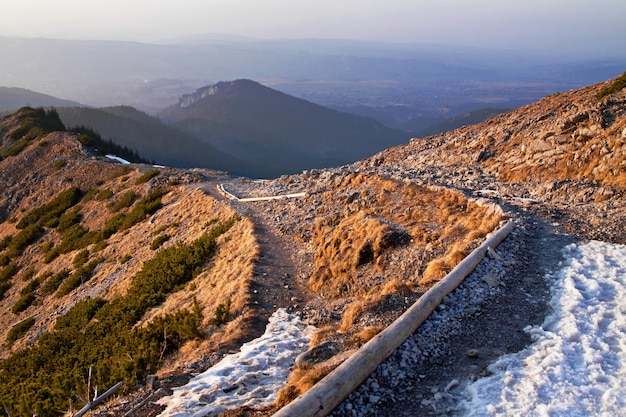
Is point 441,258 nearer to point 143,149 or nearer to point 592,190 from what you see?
point 592,190

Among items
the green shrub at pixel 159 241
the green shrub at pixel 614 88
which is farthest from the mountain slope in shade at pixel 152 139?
the green shrub at pixel 614 88

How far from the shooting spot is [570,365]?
685 cm

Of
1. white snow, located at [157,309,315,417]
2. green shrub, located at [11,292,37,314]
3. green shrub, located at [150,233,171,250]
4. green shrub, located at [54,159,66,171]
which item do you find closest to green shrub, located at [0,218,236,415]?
white snow, located at [157,309,315,417]

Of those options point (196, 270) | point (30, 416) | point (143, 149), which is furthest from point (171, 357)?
point (143, 149)

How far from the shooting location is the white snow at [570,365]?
240 inches

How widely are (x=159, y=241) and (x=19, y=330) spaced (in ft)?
25.3

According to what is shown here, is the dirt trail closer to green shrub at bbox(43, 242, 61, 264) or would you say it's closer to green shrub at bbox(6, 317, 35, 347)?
green shrub at bbox(6, 317, 35, 347)

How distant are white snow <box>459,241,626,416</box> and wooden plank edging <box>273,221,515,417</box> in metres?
1.35

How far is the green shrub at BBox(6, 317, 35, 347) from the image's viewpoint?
21.3 metres

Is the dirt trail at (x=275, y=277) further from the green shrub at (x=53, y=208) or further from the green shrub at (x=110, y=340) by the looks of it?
the green shrub at (x=53, y=208)

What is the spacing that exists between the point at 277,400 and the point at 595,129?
16.7 metres

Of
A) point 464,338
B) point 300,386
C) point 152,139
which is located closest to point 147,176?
point 300,386

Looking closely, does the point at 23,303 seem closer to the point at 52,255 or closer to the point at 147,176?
the point at 52,255

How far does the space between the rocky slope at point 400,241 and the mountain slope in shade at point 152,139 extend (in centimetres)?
10942
